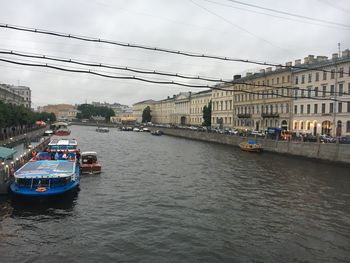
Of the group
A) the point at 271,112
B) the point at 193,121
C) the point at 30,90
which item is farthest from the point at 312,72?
the point at 30,90

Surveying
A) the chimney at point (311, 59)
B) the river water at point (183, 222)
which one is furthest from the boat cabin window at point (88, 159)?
the chimney at point (311, 59)

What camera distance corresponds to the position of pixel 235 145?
202 ft

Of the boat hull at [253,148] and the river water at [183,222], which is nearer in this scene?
the river water at [183,222]

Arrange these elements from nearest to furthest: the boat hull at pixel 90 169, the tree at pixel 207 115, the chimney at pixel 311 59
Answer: the boat hull at pixel 90 169 < the chimney at pixel 311 59 < the tree at pixel 207 115

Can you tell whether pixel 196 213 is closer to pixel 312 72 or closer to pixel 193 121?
pixel 312 72

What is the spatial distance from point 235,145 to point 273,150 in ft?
39.5

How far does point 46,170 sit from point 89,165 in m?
8.16

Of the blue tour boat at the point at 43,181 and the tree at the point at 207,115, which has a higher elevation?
the tree at the point at 207,115

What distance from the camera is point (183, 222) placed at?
16.2 meters

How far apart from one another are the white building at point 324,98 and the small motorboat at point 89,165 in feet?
103

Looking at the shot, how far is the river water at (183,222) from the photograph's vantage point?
12.7 metres

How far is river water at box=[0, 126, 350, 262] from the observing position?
41.7 feet

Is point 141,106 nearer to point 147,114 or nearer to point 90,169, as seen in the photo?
point 147,114

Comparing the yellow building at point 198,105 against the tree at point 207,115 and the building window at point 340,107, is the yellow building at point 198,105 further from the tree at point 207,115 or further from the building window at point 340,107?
the building window at point 340,107
